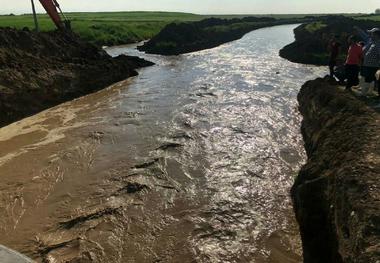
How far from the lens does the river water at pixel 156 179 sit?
32.5ft

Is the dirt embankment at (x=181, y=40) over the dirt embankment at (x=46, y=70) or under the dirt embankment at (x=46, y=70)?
under

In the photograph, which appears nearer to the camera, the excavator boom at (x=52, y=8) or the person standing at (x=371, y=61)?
the person standing at (x=371, y=61)

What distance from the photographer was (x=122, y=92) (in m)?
27.5

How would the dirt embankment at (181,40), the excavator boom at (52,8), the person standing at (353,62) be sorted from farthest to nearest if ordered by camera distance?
the dirt embankment at (181,40)
the excavator boom at (52,8)
the person standing at (353,62)

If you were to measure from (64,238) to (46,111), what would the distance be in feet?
45.3

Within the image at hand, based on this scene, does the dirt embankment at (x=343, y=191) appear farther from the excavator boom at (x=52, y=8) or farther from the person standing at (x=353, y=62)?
the excavator boom at (x=52, y=8)

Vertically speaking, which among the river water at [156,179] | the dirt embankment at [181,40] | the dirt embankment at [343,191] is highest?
the dirt embankment at [343,191]

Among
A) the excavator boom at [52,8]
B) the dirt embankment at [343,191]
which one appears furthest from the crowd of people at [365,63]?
the excavator boom at [52,8]

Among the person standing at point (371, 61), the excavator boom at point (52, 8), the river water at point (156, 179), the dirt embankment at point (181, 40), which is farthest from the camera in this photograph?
the dirt embankment at point (181, 40)

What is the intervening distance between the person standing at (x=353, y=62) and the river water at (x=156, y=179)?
2.93 metres

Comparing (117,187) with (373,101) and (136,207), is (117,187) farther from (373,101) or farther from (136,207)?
(373,101)

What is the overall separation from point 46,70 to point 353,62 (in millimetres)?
16974

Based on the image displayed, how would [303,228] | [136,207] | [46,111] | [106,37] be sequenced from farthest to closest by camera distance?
[106,37], [46,111], [136,207], [303,228]

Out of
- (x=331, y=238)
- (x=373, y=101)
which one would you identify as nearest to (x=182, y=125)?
(x=373, y=101)
